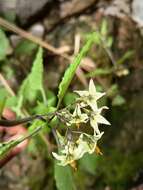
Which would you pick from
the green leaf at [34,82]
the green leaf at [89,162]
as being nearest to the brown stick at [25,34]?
the green leaf at [34,82]

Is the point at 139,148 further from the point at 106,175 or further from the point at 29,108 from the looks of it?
the point at 29,108

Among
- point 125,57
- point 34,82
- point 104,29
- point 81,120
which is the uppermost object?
point 81,120

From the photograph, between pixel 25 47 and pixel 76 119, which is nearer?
pixel 76 119

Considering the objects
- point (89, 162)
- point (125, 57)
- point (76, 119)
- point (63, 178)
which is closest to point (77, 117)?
point (76, 119)

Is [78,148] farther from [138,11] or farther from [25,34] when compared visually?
[138,11]

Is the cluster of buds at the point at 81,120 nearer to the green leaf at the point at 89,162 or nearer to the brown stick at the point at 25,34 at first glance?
the green leaf at the point at 89,162

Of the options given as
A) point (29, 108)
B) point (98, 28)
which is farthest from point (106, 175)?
point (98, 28)
